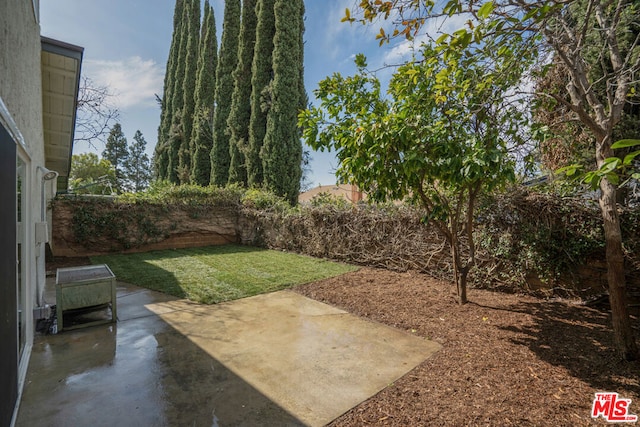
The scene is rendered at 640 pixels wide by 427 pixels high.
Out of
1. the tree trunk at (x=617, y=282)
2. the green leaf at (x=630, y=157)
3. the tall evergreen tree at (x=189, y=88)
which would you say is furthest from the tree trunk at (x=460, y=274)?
the tall evergreen tree at (x=189, y=88)

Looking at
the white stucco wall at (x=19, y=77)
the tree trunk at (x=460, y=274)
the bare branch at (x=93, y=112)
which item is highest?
the bare branch at (x=93, y=112)

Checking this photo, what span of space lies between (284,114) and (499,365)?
14.9m

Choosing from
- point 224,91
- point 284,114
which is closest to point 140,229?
point 284,114

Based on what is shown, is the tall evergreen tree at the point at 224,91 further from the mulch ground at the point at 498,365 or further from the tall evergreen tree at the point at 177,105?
the mulch ground at the point at 498,365

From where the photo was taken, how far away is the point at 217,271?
7.95 meters

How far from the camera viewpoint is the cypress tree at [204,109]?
21.8 m

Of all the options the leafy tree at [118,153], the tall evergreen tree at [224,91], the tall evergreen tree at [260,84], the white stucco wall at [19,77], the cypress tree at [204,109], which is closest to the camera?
the white stucco wall at [19,77]

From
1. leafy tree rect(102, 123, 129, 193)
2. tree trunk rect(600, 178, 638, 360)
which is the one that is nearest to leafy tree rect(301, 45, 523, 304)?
tree trunk rect(600, 178, 638, 360)

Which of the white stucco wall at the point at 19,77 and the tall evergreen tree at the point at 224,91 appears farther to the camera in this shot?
the tall evergreen tree at the point at 224,91

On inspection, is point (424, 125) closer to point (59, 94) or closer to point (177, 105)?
point (59, 94)

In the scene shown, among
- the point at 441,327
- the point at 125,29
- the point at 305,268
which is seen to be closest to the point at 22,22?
the point at 441,327

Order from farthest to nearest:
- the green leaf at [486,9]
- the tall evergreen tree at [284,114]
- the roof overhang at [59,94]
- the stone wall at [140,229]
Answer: the tall evergreen tree at [284,114] < the stone wall at [140,229] < the roof overhang at [59,94] < the green leaf at [486,9]

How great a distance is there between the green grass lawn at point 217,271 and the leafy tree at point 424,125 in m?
3.42

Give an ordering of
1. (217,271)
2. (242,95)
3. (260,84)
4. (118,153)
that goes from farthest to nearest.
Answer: (118,153), (242,95), (260,84), (217,271)
